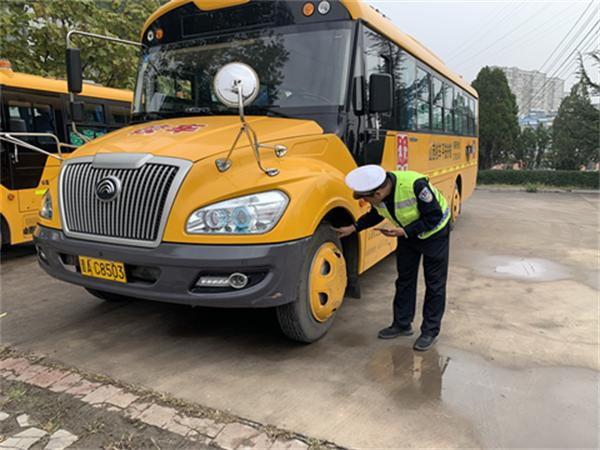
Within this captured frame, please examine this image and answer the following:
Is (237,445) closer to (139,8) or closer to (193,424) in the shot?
(193,424)

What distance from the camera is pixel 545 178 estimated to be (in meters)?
22.2

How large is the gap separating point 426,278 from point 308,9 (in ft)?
8.09

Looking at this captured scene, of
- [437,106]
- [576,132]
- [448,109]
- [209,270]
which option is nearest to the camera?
[209,270]

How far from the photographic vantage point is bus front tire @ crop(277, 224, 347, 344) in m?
3.39

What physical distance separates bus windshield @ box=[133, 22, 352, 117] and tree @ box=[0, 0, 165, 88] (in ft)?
21.3

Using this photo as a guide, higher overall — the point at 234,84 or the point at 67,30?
the point at 67,30

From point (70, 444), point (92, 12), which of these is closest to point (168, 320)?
point (70, 444)

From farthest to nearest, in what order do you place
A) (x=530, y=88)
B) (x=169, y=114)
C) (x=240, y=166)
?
(x=530, y=88) < (x=169, y=114) < (x=240, y=166)

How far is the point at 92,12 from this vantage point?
1009 centimetres

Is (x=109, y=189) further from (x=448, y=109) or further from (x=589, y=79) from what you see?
(x=589, y=79)

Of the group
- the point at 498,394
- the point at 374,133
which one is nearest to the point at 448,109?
the point at 374,133

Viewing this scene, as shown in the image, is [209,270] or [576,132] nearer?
[209,270]

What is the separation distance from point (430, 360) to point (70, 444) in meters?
2.43

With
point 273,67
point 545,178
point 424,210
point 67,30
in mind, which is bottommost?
point 545,178
